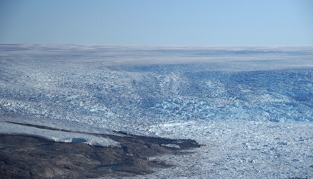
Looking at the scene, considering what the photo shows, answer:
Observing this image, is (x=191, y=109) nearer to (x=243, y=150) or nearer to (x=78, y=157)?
(x=243, y=150)

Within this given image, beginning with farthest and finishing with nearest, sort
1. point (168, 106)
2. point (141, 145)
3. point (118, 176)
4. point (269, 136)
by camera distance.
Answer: point (168, 106), point (269, 136), point (141, 145), point (118, 176)

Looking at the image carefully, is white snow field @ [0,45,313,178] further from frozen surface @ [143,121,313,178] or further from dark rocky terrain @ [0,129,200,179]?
dark rocky terrain @ [0,129,200,179]

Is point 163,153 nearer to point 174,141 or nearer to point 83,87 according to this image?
point 174,141

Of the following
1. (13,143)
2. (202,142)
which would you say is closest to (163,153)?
(202,142)

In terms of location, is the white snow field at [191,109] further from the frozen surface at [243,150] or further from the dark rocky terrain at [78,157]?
the dark rocky terrain at [78,157]

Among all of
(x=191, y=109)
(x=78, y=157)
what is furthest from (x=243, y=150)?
(x=191, y=109)

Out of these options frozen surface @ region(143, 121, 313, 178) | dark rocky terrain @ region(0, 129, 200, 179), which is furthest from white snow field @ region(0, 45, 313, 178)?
dark rocky terrain @ region(0, 129, 200, 179)
